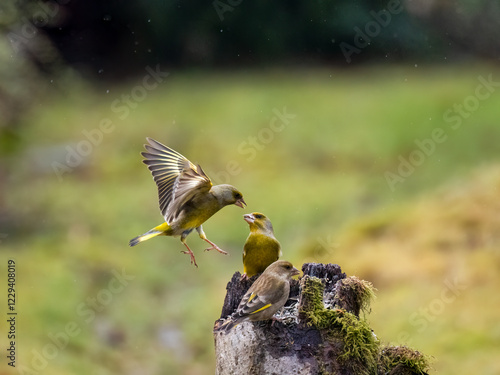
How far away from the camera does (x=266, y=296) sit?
11.6 feet

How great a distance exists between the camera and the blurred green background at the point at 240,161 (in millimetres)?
8266

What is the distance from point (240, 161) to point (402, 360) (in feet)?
29.4

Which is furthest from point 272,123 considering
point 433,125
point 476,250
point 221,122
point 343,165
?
point 476,250

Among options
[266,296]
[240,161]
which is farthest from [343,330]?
[240,161]

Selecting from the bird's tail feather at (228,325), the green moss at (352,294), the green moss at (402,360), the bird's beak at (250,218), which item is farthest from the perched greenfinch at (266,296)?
the green moss at (402,360)

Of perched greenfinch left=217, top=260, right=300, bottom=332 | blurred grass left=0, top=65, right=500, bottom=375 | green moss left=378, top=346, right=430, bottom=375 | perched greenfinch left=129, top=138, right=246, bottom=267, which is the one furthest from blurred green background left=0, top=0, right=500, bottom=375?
perched greenfinch left=217, top=260, right=300, bottom=332

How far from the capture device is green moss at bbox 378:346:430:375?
382cm

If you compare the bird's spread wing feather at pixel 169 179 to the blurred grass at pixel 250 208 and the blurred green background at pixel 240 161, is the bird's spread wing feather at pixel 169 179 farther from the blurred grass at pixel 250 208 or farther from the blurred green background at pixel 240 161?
the blurred grass at pixel 250 208

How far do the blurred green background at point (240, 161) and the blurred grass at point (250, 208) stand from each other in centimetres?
3

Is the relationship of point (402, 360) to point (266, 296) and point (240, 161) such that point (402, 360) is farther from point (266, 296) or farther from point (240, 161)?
point (240, 161)

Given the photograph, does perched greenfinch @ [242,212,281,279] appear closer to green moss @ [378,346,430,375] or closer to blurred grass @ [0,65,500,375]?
green moss @ [378,346,430,375]

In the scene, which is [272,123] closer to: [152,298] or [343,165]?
[343,165]

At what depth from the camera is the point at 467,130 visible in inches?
538

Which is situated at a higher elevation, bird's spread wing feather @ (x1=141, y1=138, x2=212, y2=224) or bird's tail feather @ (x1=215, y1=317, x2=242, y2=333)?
bird's spread wing feather @ (x1=141, y1=138, x2=212, y2=224)
